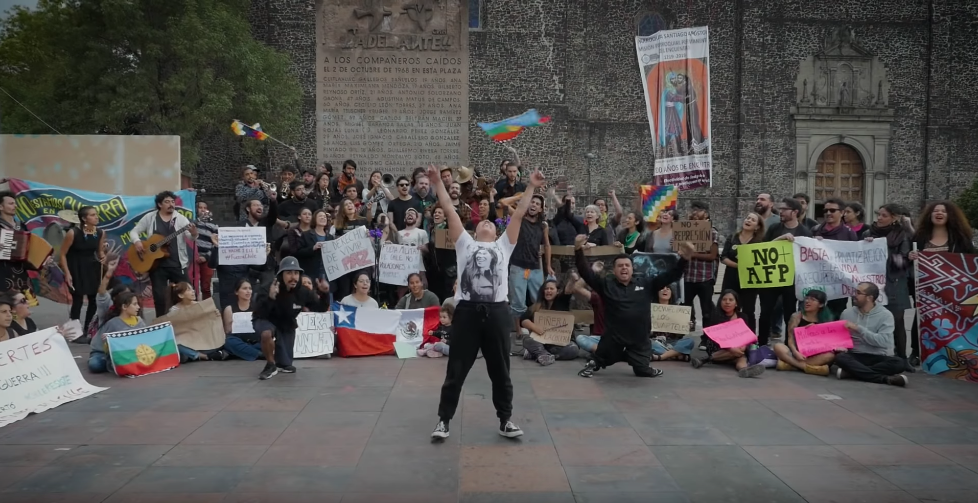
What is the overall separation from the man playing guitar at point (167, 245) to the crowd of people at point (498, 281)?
2 centimetres

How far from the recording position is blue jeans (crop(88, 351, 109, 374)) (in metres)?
8.33

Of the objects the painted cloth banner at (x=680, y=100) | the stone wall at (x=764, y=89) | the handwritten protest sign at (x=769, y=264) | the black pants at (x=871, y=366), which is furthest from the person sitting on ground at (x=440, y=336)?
the stone wall at (x=764, y=89)

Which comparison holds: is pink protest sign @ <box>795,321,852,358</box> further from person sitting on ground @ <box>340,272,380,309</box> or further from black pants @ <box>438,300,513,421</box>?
person sitting on ground @ <box>340,272,380,309</box>

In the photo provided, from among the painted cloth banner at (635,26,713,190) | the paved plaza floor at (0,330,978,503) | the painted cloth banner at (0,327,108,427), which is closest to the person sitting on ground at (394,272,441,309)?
the paved plaza floor at (0,330,978,503)

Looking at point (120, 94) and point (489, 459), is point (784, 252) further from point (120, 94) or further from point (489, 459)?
point (120, 94)

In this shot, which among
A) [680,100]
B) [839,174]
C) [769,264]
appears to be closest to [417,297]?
[769,264]

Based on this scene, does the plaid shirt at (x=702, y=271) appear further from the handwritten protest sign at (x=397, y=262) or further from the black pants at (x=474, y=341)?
the black pants at (x=474, y=341)

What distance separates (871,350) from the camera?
816 cm

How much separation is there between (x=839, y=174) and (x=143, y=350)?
28.4 metres

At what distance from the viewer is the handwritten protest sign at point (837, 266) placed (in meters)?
9.27

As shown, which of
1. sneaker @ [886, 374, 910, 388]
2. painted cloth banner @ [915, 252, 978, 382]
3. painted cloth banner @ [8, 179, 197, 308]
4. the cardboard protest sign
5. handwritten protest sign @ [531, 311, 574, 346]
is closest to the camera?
sneaker @ [886, 374, 910, 388]

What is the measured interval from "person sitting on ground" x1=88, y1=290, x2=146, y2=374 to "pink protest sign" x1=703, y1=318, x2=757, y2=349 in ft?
20.5

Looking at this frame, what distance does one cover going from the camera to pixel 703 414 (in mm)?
6691

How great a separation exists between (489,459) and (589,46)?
26044 millimetres
